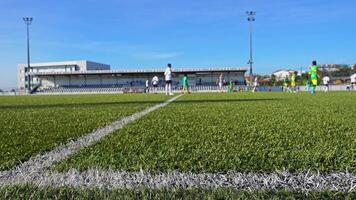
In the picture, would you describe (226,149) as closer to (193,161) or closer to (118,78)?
(193,161)

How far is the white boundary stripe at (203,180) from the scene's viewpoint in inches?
81.9

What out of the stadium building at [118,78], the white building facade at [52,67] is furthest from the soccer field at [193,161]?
the white building facade at [52,67]

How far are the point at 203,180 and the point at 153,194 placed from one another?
1.21 ft

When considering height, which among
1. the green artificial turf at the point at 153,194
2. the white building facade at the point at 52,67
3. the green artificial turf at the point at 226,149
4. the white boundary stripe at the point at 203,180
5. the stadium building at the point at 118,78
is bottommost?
the green artificial turf at the point at 153,194

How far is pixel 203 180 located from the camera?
2207 millimetres

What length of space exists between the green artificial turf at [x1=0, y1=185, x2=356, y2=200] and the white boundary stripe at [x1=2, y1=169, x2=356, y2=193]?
0.24ft

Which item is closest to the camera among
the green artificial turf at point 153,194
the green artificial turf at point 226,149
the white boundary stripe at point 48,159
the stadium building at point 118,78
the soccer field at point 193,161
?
the green artificial turf at point 153,194

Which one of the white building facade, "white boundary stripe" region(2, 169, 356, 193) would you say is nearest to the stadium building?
the white building facade

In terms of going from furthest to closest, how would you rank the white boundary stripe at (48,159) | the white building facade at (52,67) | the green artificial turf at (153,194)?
1. the white building facade at (52,67)
2. the white boundary stripe at (48,159)
3. the green artificial turf at (153,194)

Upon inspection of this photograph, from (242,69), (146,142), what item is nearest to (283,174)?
(146,142)

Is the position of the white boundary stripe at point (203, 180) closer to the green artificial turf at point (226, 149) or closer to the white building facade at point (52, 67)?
the green artificial turf at point (226, 149)

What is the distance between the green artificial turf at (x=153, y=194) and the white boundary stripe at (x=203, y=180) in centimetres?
7

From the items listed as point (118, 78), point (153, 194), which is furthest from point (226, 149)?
point (118, 78)

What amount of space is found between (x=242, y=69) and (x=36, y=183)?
7346 cm
